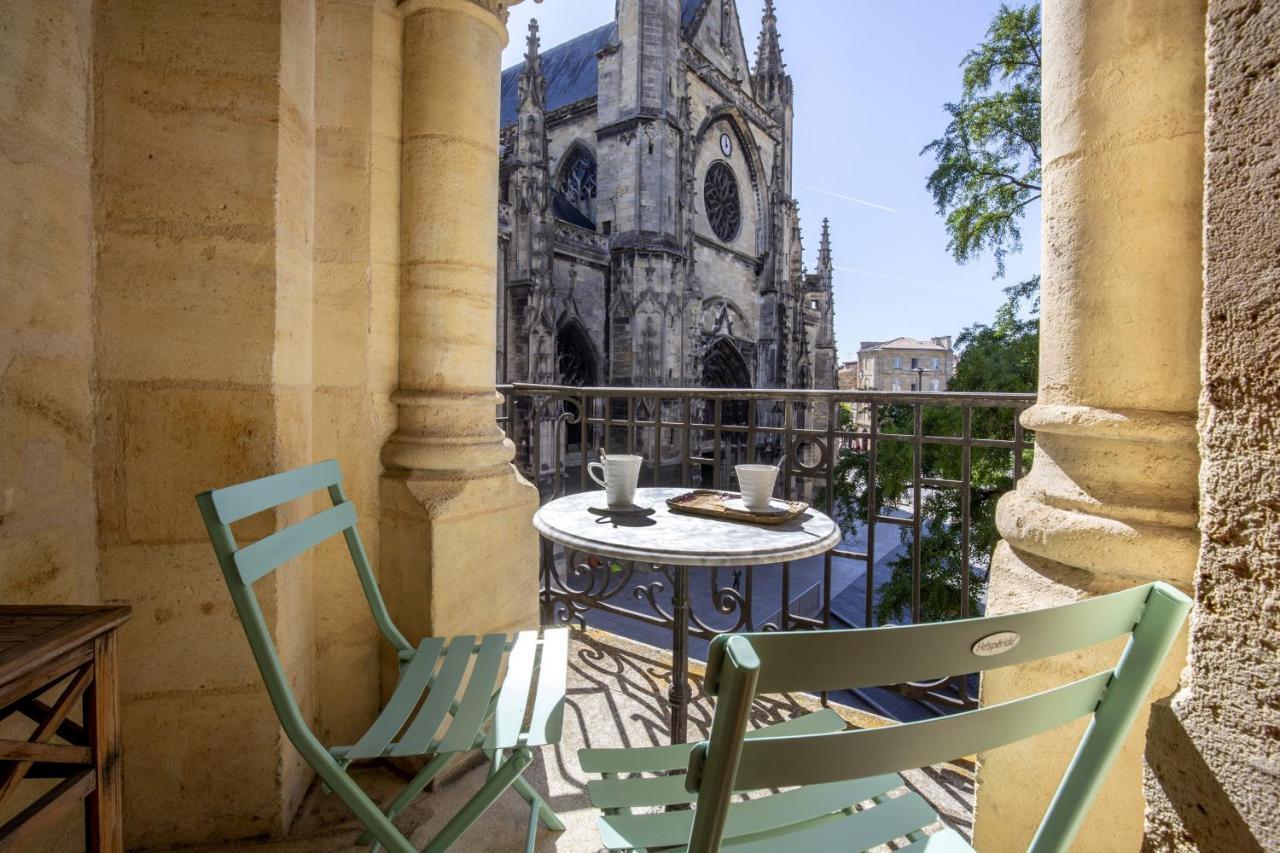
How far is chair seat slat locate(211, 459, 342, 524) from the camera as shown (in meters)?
1.21

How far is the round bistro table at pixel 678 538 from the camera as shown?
58.3 inches

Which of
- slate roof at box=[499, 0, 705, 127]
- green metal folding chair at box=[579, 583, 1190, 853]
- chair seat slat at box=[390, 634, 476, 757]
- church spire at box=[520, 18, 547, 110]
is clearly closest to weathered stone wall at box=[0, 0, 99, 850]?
chair seat slat at box=[390, 634, 476, 757]

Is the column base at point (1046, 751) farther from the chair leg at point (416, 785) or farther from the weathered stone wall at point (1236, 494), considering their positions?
the chair leg at point (416, 785)

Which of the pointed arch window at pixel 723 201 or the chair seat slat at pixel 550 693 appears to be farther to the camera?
the pointed arch window at pixel 723 201

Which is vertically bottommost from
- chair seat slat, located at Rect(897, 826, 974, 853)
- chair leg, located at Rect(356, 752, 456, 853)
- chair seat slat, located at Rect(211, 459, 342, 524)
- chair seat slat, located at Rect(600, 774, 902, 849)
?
chair leg, located at Rect(356, 752, 456, 853)

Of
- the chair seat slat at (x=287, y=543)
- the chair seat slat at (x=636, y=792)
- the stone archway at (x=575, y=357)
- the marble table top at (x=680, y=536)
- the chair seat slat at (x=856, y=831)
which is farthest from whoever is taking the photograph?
the stone archway at (x=575, y=357)

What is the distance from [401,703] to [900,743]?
118cm

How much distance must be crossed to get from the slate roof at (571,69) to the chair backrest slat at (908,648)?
19.7 metres

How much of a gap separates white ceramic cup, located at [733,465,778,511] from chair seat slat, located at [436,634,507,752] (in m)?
0.79

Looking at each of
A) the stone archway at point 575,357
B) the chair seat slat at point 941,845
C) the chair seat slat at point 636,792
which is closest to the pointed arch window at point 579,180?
the stone archway at point 575,357

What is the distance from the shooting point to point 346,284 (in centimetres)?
198

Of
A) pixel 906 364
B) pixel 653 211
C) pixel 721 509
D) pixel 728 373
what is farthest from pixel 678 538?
pixel 906 364

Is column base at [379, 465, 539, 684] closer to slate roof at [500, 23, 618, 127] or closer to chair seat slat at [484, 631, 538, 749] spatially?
chair seat slat at [484, 631, 538, 749]

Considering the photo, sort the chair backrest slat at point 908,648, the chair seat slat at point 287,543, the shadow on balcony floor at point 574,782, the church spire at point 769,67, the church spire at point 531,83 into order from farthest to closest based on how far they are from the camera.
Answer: the church spire at point 769,67 < the church spire at point 531,83 < the shadow on balcony floor at point 574,782 < the chair seat slat at point 287,543 < the chair backrest slat at point 908,648
